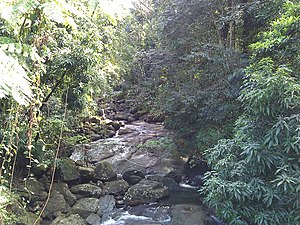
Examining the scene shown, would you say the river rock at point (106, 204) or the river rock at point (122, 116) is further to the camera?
the river rock at point (122, 116)

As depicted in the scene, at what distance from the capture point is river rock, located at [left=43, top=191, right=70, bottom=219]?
5273 mm

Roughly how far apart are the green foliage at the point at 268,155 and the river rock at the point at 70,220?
260cm

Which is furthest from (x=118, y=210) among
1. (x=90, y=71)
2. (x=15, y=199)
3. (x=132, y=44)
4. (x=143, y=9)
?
(x=143, y=9)

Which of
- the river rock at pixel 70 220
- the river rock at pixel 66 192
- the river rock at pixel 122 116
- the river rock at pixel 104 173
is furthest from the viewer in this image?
the river rock at pixel 122 116

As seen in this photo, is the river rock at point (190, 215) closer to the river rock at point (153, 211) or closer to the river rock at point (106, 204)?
the river rock at point (153, 211)

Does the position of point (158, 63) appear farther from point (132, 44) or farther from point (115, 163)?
point (132, 44)

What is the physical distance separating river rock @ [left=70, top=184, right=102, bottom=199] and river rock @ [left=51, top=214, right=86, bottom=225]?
1.18 meters

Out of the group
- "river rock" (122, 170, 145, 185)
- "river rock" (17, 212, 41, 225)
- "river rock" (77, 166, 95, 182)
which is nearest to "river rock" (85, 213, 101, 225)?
"river rock" (17, 212, 41, 225)

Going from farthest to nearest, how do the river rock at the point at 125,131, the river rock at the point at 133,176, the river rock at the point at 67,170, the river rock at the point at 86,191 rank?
1. the river rock at the point at 125,131
2. the river rock at the point at 133,176
3. the river rock at the point at 67,170
4. the river rock at the point at 86,191

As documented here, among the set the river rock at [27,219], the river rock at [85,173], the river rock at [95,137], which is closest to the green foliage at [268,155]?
the river rock at [27,219]

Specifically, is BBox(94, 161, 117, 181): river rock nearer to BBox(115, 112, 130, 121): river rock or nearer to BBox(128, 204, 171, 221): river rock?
BBox(128, 204, 171, 221): river rock

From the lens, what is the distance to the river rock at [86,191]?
6316 millimetres

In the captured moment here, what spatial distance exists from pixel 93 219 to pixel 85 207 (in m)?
0.40

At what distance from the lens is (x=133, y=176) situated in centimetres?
756
